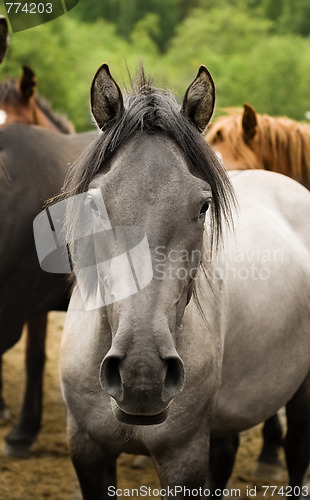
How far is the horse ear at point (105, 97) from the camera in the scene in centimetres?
223

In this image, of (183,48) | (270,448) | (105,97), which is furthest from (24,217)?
(183,48)

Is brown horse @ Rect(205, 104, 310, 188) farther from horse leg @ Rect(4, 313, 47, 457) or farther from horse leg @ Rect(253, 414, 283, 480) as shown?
horse leg @ Rect(4, 313, 47, 457)

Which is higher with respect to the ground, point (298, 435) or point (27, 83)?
point (27, 83)

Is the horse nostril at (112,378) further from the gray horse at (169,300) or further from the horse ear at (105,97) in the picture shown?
the horse ear at (105,97)

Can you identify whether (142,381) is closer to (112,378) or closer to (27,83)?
(112,378)

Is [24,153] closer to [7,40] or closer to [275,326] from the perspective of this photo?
[7,40]

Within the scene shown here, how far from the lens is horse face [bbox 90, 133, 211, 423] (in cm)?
188

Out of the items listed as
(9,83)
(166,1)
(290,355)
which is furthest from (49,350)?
(166,1)

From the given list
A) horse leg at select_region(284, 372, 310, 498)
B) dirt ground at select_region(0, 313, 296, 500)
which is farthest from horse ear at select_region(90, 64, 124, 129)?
dirt ground at select_region(0, 313, 296, 500)

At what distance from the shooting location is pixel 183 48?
94.2 feet

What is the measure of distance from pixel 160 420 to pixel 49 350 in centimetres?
494

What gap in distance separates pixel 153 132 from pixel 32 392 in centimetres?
331

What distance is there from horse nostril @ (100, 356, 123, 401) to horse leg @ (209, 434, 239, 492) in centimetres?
195

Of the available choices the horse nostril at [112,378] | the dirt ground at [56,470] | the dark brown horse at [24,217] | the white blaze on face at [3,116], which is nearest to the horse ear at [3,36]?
the dark brown horse at [24,217]
